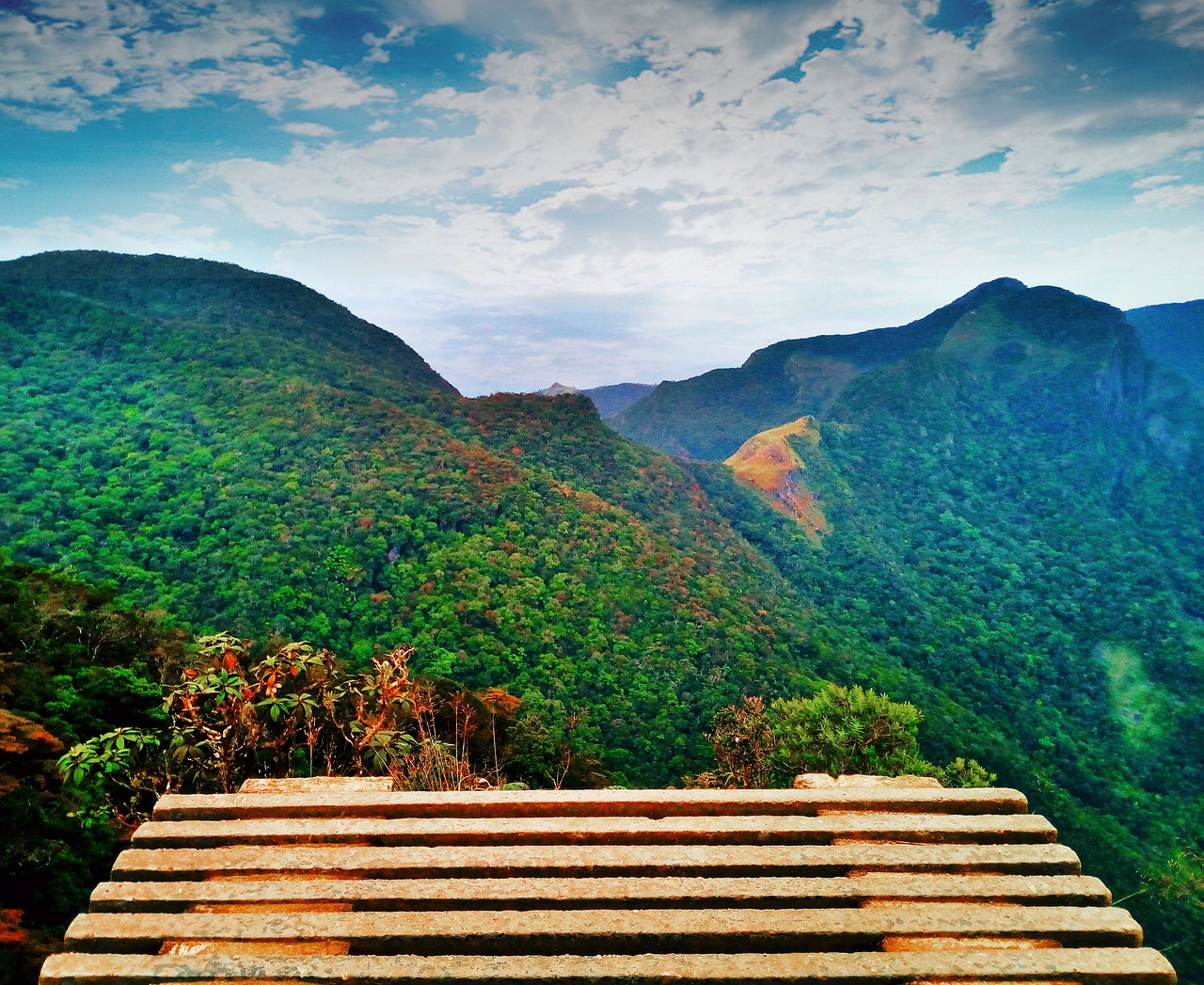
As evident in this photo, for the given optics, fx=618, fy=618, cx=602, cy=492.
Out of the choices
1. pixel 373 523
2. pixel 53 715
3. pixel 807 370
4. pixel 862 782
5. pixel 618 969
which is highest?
pixel 807 370

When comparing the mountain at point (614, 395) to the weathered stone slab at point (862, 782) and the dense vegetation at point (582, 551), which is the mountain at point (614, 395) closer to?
the dense vegetation at point (582, 551)

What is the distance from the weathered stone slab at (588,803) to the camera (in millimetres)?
2113

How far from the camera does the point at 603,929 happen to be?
1.65 m

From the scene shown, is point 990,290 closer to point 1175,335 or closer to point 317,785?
point 1175,335

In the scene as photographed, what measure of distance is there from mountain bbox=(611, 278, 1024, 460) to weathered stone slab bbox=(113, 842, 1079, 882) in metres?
77.2

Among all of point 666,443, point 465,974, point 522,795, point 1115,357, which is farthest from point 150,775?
point 1115,357

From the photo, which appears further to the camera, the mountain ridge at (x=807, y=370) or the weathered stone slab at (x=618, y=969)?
the mountain ridge at (x=807, y=370)

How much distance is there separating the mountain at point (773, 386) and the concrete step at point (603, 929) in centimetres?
7743

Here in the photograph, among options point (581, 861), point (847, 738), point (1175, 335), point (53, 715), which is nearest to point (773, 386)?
point (1175, 335)

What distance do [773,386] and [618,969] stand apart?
8926 cm

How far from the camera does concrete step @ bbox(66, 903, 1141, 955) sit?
163cm

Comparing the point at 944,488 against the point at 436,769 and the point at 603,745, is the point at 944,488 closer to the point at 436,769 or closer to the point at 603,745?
the point at 603,745

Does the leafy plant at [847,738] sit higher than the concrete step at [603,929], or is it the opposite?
the concrete step at [603,929]

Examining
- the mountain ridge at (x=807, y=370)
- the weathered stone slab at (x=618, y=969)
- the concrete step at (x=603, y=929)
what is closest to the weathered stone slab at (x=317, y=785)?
the concrete step at (x=603, y=929)
